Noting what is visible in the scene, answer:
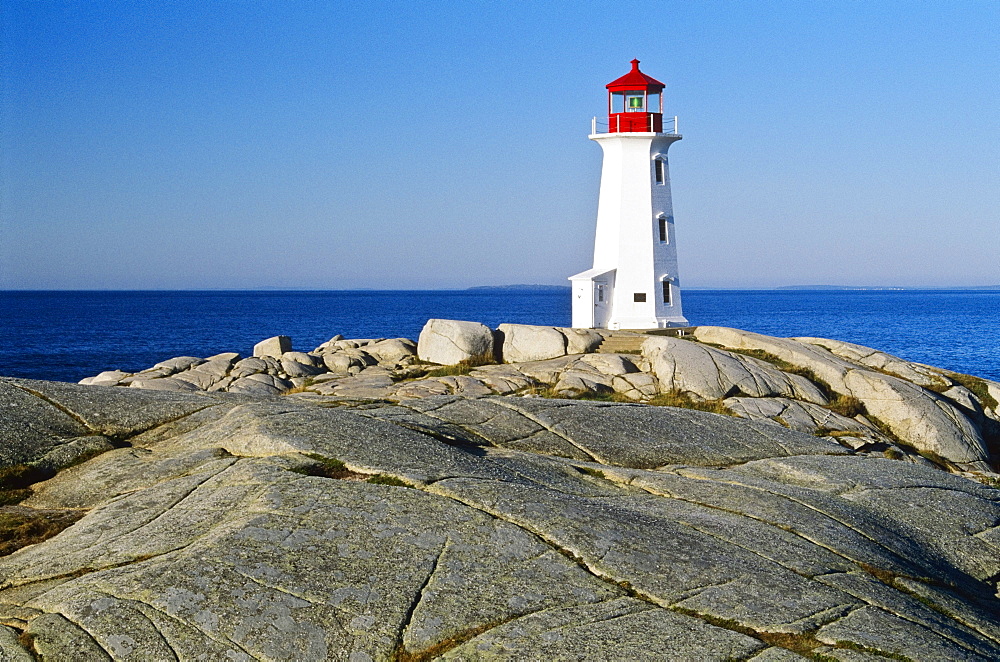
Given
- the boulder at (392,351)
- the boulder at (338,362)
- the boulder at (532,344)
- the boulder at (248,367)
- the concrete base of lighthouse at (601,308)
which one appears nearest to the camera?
the boulder at (532,344)

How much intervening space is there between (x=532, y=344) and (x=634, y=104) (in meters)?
16.5

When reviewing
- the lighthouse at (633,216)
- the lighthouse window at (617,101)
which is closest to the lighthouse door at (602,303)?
the lighthouse at (633,216)

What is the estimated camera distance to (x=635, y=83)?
1767 inches

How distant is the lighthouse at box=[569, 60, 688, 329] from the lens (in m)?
44.7

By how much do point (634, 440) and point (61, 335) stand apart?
10543cm

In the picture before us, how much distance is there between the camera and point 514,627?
8352mm

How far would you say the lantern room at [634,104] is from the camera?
147 feet

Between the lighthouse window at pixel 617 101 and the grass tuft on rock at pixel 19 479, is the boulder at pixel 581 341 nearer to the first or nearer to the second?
the lighthouse window at pixel 617 101

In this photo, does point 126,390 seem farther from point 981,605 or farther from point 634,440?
point 981,605

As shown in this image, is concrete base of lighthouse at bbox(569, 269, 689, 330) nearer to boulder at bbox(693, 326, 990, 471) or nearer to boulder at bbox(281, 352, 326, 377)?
boulder at bbox(693, 326, 990, 471)

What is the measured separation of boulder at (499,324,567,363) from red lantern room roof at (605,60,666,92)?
15.6 m

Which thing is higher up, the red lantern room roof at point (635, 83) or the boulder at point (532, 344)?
the red lantern room roof at point (635, 83)

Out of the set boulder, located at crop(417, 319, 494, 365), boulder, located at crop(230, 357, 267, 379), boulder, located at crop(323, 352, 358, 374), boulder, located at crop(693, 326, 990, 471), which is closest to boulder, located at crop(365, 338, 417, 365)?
boulder, located at crop(323, 352, 358, 374)

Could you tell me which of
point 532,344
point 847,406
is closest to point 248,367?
point 532,344
